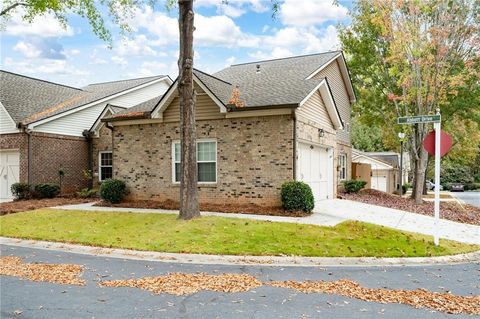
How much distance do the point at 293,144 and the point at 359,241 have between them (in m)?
5.27

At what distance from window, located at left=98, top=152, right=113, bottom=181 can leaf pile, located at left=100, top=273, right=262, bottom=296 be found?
59.1 feet

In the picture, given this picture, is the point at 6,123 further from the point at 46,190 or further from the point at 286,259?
the point at 286,259

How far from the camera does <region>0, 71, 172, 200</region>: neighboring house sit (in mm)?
21203

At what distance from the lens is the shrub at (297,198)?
531 inches

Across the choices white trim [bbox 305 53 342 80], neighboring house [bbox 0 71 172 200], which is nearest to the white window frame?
white trim [bbox 305 53 342 80]

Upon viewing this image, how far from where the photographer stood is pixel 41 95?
81.6 ft

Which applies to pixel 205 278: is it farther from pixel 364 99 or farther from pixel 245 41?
pixel 364 99

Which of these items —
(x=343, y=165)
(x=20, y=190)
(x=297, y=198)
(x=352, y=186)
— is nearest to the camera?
(x=297, y=198)

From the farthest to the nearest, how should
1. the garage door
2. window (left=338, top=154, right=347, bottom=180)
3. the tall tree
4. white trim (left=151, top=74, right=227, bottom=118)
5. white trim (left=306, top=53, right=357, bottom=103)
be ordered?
1. window (left=338, top=154, right=347, bottom=180)
2. white trim (left=306, top=53, right=357, bottom=103)
3. the garage door
4. the tall tree
5. white trim (left=151, top=74, right=227, bottom=118)

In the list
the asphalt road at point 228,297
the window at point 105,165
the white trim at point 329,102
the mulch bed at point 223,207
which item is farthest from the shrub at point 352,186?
the asphalt road at point 228,297

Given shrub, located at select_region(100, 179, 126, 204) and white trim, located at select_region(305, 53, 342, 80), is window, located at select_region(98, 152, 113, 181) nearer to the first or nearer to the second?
shrub, located at select_region(100, 179, 126, 204)

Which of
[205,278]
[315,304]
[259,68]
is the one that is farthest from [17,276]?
[259,68]

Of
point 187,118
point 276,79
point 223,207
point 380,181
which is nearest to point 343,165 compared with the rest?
point 276,79

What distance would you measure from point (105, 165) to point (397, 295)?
20.8 meters
